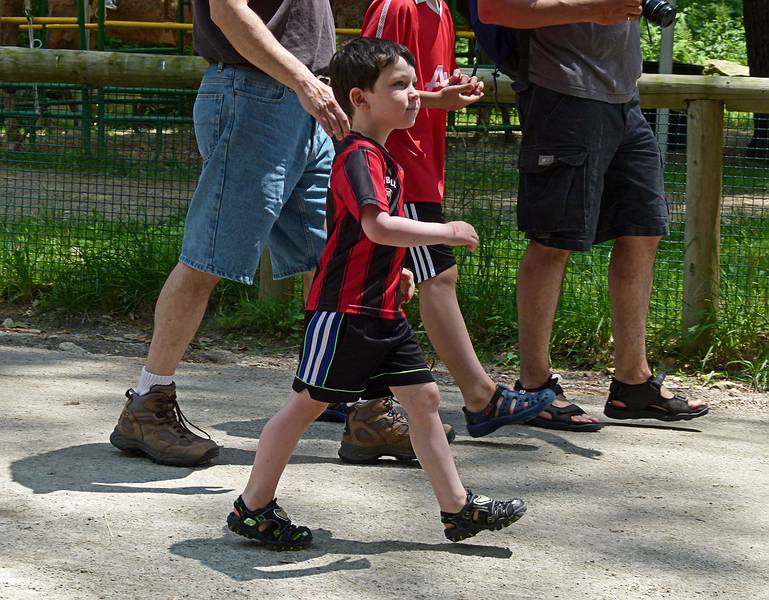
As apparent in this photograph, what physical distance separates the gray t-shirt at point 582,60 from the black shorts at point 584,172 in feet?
0.13

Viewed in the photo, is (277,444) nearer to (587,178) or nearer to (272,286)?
(587,178)

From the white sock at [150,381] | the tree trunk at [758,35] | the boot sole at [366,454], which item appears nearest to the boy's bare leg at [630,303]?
the boot sole at [366,454]

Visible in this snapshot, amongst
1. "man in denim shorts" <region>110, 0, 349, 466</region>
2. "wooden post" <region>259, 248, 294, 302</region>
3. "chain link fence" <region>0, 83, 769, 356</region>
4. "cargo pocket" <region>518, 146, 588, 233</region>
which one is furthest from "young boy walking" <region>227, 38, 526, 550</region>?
"wooden post" <region>259, 248, 294, 302</region>

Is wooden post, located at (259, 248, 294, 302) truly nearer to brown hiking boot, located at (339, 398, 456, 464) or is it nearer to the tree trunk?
brown hiking boot, located at (339, 398, 456, 464)

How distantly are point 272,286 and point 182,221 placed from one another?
71cm

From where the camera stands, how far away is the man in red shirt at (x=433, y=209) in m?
3.96

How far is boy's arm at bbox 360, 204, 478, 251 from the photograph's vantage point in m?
2.88

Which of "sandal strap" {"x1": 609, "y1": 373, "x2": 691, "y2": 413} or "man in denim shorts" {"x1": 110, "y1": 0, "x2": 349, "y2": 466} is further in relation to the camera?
"sandal strap" {"x1": 609, "y1": 373, "x2": 691, "y2": 413}

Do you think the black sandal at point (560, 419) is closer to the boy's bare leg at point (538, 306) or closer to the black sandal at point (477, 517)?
the boy's bare leg at point (538, 306)

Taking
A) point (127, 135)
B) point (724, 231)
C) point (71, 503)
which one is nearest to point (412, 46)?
point (71, 503)

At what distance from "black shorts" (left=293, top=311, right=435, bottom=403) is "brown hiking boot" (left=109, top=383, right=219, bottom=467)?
79cm

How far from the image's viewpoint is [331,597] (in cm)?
279

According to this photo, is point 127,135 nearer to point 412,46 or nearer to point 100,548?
point 412,46

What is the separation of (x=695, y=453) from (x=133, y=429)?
1913 mm
